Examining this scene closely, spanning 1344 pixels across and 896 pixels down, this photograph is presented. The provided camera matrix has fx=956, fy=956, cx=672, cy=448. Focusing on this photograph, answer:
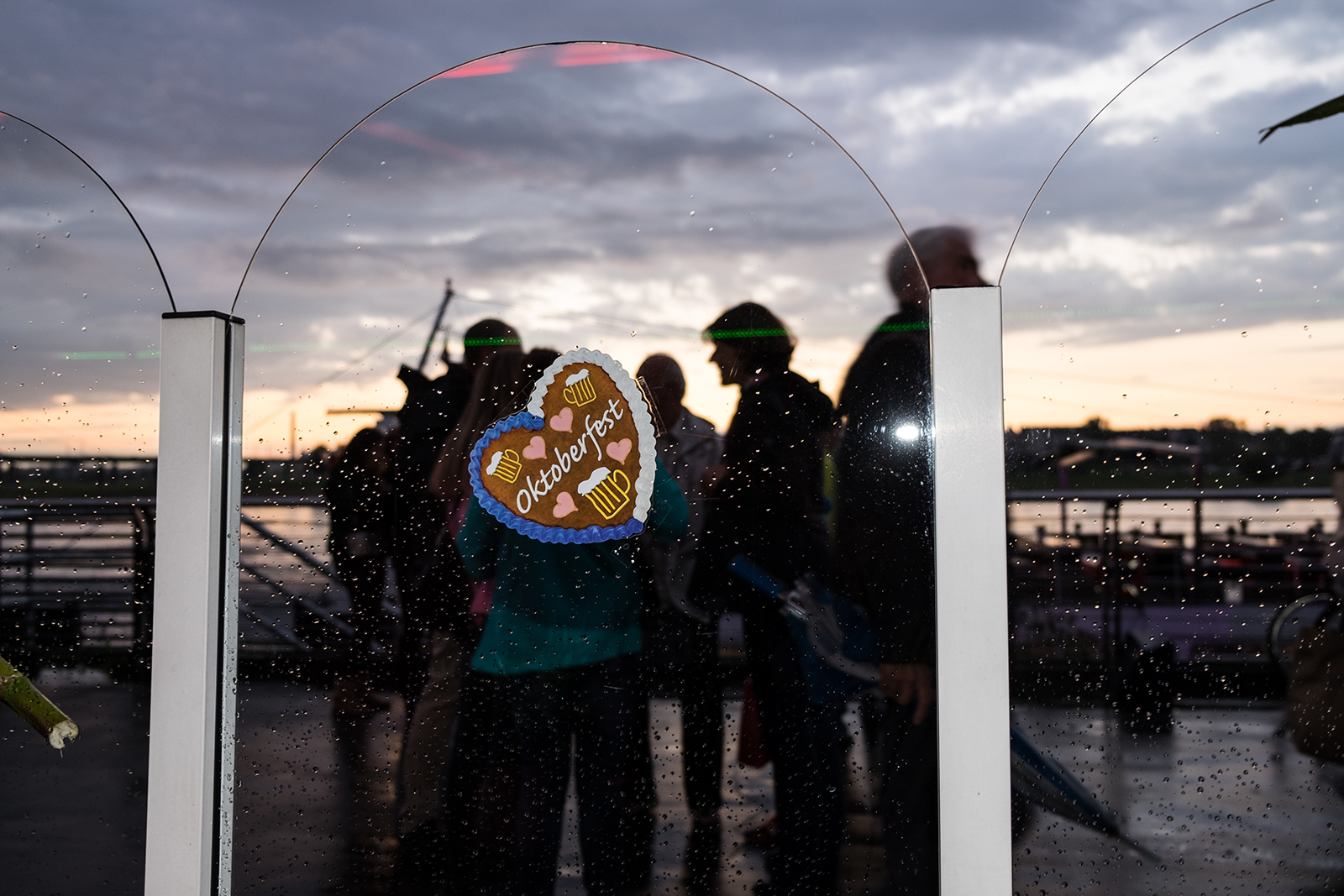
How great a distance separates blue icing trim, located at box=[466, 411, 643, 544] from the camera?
4.67ft

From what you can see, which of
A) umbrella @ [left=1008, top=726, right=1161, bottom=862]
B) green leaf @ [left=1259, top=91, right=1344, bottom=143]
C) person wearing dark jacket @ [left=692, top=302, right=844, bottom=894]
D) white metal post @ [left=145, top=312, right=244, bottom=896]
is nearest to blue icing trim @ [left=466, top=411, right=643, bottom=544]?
person wearing dark jacket @ [left=692, top=302, right=844, bottom=894]

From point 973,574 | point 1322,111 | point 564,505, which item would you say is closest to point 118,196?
point 564,505

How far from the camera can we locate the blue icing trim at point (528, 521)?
4.67ft

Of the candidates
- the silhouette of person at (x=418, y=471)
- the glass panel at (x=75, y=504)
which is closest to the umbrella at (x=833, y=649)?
the silhouette of person at (x=418, y=471)

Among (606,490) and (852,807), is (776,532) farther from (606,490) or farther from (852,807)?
(852,807)

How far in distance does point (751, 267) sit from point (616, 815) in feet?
2.79

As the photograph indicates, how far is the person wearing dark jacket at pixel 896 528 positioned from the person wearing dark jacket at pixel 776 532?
0.16 feet

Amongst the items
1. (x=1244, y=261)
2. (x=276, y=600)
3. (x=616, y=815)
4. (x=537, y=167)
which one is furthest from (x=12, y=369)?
(x=1244, y=261)

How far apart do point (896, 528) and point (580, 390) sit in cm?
51

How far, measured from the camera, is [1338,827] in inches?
56.2

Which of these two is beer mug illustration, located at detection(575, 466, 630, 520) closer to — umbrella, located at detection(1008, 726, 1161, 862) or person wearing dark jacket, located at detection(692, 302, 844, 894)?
person wearing dark jacket, located at detection(692, 302, 844, 894)

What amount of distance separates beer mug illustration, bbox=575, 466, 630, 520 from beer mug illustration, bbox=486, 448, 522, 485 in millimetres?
103

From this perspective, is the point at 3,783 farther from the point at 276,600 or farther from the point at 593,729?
the point at 593,729

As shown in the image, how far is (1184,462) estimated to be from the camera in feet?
4.56
